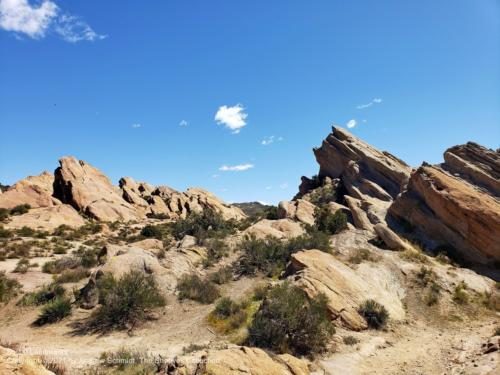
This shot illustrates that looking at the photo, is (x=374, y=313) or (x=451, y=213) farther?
(x=451, y=213)

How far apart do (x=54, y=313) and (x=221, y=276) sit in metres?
8.78

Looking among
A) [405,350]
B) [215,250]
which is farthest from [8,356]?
[215,250]

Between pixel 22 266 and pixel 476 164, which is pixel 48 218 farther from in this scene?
pixel 476 164

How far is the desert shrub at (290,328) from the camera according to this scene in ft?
36.6

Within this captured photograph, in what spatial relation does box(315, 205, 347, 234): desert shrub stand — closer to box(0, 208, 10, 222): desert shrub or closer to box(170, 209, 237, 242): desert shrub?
box(170, 209, 237, 242): desert shrub

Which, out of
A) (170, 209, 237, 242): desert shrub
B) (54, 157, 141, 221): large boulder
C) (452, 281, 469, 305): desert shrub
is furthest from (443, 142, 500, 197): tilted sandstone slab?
(54, 157, 141, 221): large boulder

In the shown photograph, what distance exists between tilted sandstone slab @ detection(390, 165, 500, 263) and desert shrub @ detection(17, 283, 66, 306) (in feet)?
74.6

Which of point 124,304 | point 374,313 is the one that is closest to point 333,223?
point 374,313

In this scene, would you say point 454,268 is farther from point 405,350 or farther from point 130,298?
point 130,298

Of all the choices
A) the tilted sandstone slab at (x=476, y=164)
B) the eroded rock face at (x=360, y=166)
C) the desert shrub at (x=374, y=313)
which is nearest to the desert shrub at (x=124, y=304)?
the desert shrub at (x=374, y=313)

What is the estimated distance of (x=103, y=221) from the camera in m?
45.0

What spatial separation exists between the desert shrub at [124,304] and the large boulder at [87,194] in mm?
34242

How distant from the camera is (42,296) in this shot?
53.2ft

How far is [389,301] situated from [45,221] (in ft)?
126
